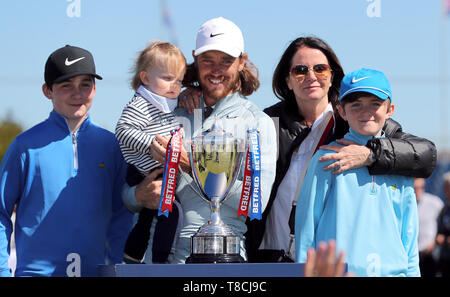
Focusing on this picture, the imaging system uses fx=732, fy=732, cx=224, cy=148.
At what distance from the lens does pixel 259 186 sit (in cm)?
335

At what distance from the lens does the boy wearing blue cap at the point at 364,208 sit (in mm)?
3262

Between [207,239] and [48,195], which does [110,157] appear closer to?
[48,195]

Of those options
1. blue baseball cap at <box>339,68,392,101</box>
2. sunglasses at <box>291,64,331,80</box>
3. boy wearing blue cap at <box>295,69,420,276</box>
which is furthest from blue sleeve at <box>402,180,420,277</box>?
sunglasses at <box>291,64,331,80</box>

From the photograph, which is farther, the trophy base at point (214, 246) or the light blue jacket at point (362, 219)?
the light blue jacket at point (362, 219)

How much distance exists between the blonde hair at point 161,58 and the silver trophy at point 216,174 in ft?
2.19

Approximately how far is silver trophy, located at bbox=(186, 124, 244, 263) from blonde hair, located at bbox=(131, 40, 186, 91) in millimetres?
667

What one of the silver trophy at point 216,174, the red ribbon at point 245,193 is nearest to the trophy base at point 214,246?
the silver trophy at point 216,174

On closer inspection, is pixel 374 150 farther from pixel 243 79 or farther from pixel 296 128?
pixel 243 79

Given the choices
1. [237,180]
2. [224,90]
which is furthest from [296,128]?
[237,180]

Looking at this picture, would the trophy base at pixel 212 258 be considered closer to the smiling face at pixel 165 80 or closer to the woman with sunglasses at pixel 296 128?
the woman with sunglasses at pixel 296 128

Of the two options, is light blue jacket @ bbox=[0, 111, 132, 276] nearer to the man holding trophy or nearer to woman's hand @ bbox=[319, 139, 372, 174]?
the man holding trophy
